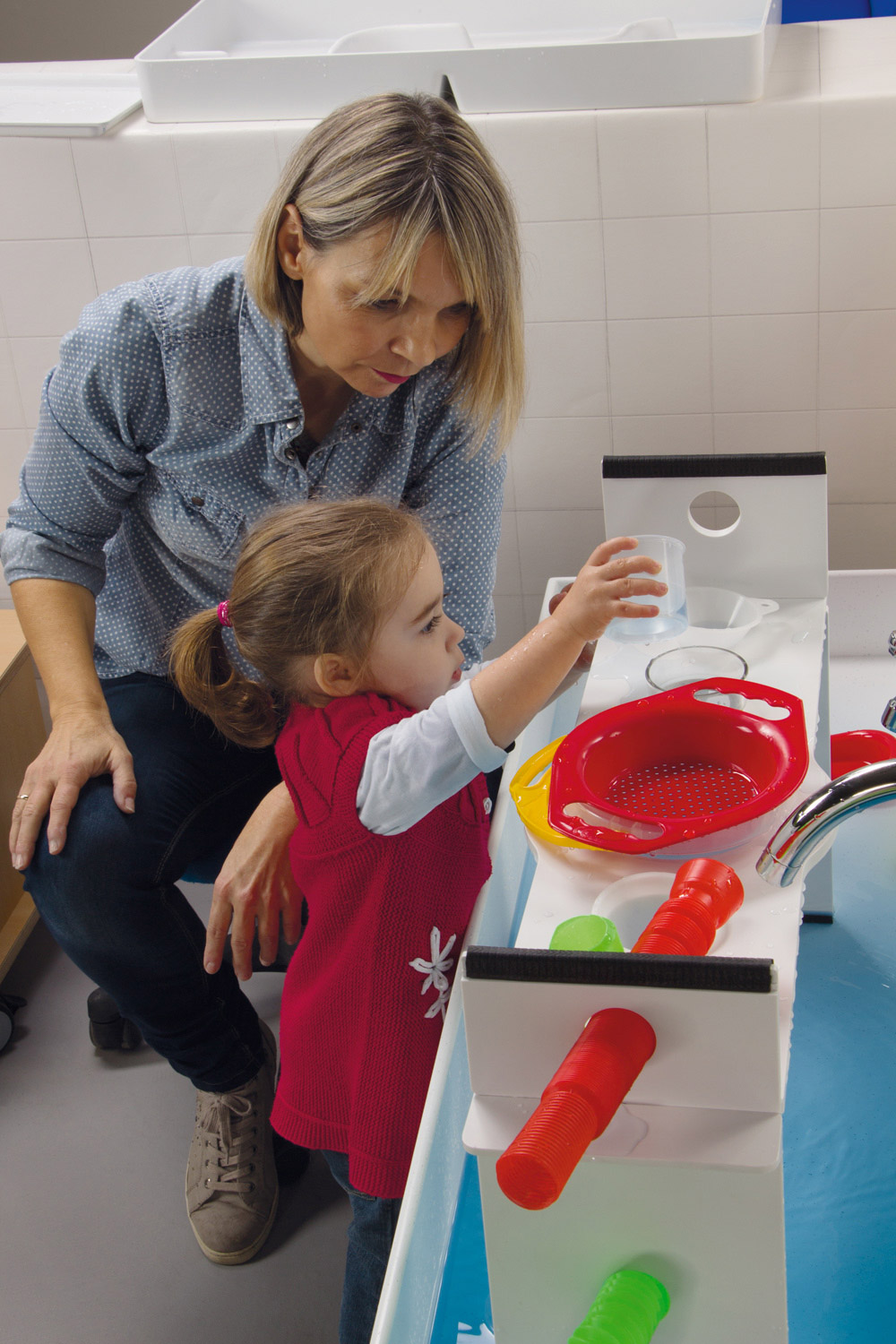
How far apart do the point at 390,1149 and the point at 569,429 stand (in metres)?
1.12

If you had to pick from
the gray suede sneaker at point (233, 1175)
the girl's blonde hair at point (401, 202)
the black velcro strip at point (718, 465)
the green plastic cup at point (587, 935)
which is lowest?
the gray suede sneaker at point (233, 1175)

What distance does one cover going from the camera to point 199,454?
1.32 meters

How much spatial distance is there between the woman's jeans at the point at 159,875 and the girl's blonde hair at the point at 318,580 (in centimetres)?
25

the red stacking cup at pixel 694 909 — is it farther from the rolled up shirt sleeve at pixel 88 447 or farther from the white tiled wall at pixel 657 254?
the white tiled wall at pixel 657 254

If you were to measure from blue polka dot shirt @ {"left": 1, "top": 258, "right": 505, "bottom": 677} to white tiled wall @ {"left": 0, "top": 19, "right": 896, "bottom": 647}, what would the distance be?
455 millimetres

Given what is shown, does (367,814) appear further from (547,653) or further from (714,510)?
(714,510)

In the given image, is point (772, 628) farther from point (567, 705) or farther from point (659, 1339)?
point (659, 1339)

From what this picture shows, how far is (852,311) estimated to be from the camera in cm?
166

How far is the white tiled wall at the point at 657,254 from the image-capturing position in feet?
5.17

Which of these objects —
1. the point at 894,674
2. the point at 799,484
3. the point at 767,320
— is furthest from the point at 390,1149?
the point at 767,320

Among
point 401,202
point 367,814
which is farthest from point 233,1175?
point 401,202

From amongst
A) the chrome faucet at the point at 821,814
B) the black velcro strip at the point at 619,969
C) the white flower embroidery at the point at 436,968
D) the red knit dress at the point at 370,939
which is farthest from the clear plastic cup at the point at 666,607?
the black velcro strip at the point at 619,969

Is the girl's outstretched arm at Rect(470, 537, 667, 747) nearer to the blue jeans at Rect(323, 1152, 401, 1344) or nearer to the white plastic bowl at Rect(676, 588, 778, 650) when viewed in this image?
the white plastic bowl at Rect(676, 588, 778, 650)

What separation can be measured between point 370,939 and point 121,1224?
2.23 ft
